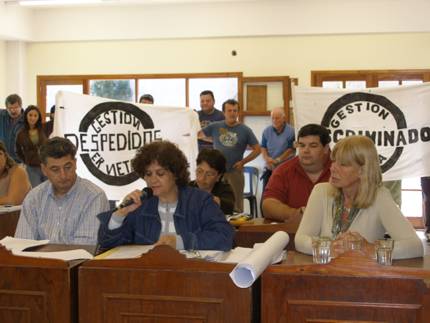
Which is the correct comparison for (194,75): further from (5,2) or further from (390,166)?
(390,166)

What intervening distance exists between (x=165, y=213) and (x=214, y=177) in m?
1.26

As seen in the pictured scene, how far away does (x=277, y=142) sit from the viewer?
7.19 m

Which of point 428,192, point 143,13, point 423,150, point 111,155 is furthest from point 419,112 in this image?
point 143,13

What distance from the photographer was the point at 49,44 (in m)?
8.58

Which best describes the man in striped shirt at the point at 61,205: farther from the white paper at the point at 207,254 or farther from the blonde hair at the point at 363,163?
the blonde hair at the point at 363,163

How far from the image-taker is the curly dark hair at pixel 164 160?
2565 millimetres

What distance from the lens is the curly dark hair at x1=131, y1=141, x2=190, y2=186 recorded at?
2.56 meters

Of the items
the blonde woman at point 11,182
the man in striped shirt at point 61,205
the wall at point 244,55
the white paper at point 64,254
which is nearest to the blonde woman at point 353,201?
the white paper at point 64,254

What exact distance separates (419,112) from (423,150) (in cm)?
33

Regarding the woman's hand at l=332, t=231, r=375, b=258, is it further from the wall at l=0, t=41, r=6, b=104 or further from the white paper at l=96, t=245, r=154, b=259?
the wall at l=0, t=41, r=6, b=104

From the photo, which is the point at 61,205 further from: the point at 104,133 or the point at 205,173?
the point at 104,133

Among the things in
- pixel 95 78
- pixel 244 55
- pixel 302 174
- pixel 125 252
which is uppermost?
pixel 244 55

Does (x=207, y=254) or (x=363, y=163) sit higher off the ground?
(x=363, y=163)

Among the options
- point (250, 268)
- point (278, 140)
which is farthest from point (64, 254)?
point (278, 140)
